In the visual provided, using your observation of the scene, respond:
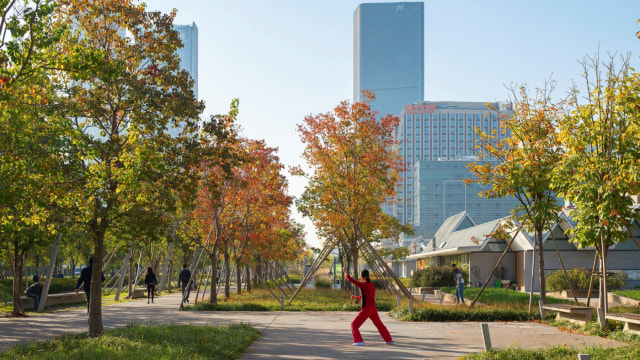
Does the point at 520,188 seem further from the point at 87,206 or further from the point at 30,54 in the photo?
the point at 30,54

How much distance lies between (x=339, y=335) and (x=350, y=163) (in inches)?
604

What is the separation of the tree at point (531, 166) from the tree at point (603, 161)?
104 inches

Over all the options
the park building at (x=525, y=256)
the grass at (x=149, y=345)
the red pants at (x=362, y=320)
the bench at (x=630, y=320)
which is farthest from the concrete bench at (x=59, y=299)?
the park building at (x=525, y=256)

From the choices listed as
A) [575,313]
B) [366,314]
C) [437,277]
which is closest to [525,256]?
[437,277]

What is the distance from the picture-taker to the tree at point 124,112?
1316 centimetres

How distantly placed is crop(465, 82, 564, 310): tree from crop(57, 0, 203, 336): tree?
9.55m

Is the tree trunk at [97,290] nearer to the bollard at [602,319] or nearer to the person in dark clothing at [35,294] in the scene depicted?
the bollard at [602,319]

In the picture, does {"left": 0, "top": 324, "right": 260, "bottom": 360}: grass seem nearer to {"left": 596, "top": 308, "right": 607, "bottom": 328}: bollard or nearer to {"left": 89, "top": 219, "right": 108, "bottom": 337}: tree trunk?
{"left": 89, "top": 219, "right": 108, "bottom": 337}: tree trunk

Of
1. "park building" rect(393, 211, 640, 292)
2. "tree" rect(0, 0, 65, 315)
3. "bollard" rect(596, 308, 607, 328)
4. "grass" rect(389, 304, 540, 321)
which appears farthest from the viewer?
"park building" rect(393, 211, 640, 292)

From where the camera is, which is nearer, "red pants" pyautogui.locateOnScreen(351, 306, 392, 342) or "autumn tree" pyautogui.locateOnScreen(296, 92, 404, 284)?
"red pants" pyautogui.locateOnScreen(351, 306, 392, 342)

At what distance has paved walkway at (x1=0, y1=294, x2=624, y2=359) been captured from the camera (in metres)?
11.8

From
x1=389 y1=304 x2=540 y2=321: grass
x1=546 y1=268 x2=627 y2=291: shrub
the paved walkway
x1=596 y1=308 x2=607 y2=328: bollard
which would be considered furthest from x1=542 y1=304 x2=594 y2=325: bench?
x1=546 y1=268 x2=627 y2=291: shrub

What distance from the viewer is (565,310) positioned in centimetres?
1639

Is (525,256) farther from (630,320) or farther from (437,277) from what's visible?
(630,320)
